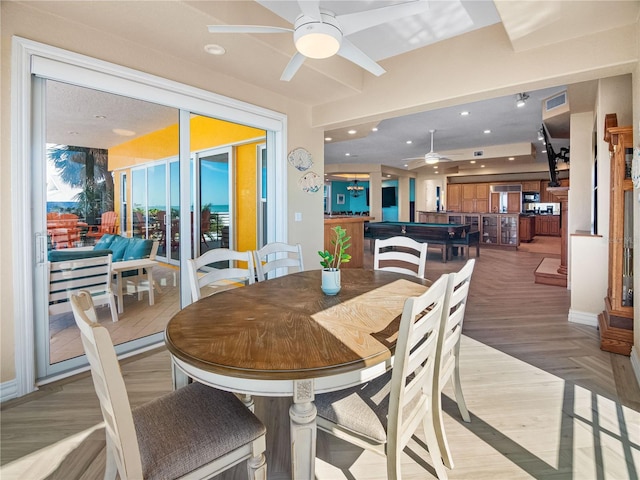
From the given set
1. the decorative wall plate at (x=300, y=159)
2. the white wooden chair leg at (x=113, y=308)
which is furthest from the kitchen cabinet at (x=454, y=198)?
the white wooden chair leg at (x=113, y=308)

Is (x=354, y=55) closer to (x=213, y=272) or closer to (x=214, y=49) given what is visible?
(x=214, y=49)

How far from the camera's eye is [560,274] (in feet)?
17.1

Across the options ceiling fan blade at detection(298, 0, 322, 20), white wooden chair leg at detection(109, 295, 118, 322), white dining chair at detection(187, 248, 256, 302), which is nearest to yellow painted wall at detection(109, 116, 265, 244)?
white wooden chair leg at detection(109, 295, 118, 322)

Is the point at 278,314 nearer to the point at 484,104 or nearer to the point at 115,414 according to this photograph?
the point at 115,414

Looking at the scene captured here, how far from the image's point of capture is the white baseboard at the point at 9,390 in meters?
2.12

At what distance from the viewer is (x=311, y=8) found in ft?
5.65

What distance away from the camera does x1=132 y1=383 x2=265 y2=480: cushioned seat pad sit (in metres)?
1.03

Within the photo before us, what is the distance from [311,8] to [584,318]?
387 centimetres

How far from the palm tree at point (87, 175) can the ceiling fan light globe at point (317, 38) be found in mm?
1803

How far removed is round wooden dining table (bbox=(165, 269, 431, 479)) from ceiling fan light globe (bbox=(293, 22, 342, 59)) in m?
1.39

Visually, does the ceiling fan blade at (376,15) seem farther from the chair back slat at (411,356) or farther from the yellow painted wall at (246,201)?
the yellow painted wall at (246,201)

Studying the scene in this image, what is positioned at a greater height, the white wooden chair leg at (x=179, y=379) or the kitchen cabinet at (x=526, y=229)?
the kitchen cabinet at (x=526, y=229)

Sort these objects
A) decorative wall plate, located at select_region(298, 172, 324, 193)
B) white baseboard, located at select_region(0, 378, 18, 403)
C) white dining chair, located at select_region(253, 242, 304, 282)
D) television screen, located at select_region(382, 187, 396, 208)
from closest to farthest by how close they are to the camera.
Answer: white baseboard, located at select_region(0, 378, 18, 403)
white dining chair, located at select_region(253, 242, 304, 282)
decorative wall plate, located at select_region(298, 172, 324, 193)
television screen, located at select_region(382, 187, 396, 208)

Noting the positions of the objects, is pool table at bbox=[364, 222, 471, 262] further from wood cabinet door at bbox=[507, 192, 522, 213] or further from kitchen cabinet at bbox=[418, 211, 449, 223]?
wood cabinet door at bbox=[507, 192, 522, 213]
